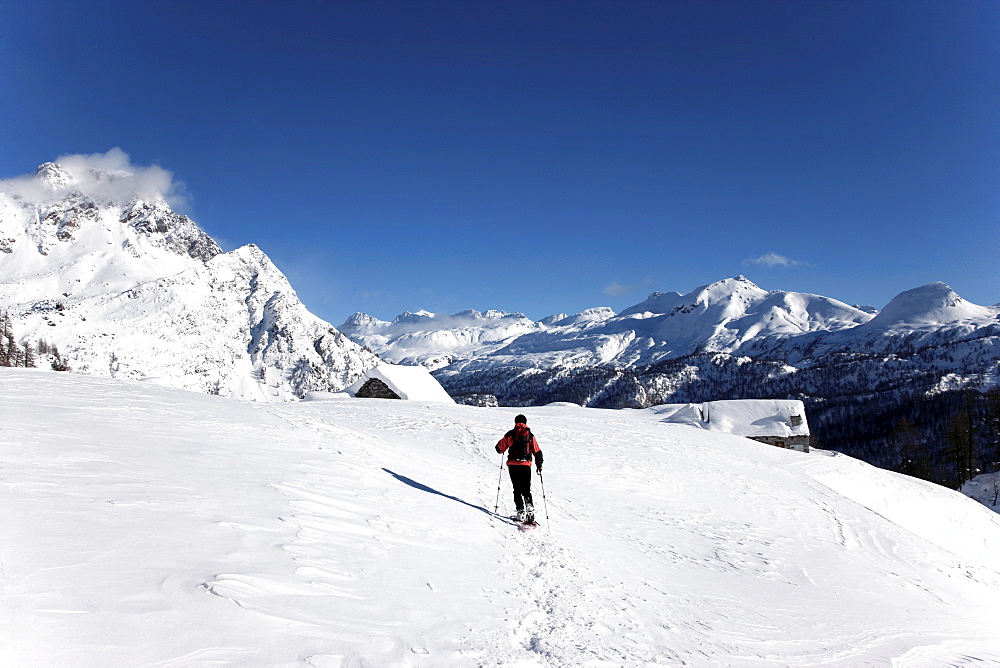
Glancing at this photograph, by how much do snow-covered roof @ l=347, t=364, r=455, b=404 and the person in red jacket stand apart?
95.3 feet

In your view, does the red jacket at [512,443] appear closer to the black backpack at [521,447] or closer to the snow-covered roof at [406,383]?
the black backpack at [521,447]

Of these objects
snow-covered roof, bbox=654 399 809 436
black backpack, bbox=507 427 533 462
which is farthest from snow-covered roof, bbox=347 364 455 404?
black backpack, bbox=507 427 533 462

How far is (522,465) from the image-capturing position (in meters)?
10.5

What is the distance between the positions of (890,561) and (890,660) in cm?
930

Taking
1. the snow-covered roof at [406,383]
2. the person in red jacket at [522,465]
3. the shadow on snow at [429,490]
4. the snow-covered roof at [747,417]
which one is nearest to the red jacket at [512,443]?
the person in red jacket at [522,465]

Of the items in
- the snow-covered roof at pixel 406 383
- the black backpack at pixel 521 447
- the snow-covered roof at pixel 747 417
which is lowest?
the snow-covered roof at pixel 747 417

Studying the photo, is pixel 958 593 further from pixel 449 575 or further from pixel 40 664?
pixel 40 664

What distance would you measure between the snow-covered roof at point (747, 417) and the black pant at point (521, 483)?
4503cm

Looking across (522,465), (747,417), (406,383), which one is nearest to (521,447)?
(522,465)

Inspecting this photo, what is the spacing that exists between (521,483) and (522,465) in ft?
1.19

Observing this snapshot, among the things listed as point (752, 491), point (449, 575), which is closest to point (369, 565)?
point (449, 575)

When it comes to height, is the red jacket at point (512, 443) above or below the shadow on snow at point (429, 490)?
above

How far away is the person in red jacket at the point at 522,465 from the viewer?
10.4m

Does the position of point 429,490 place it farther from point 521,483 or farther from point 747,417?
point 747,417
